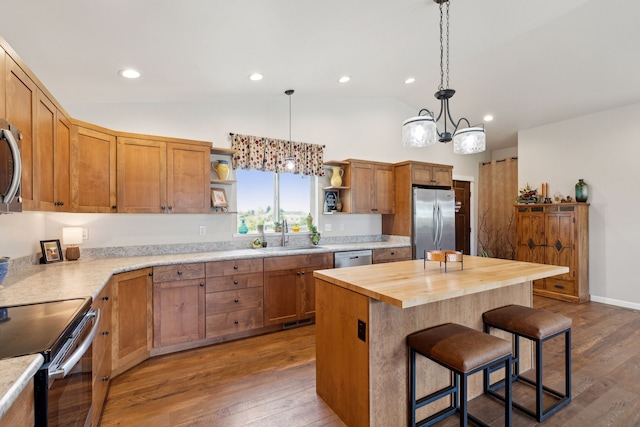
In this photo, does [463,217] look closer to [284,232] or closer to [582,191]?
[582,191]

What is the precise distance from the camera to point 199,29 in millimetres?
2264

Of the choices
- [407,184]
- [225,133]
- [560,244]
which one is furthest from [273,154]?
[560,244]

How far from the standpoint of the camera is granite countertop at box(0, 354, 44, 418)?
2.50 ft

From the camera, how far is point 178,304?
3.02 metres

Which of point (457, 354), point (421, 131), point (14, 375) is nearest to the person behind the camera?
point (14, 375)

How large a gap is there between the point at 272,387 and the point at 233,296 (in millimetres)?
1133

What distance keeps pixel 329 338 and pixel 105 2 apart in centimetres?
250

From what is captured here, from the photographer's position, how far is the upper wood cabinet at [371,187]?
457 centimetres

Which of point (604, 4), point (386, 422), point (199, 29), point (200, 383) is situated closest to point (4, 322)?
point (200, 383)

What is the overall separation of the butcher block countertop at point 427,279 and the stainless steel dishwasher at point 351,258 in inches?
56.3

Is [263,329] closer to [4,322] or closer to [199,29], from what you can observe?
[4,322]

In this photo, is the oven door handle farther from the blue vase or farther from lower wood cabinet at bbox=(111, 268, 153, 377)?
the blue vase

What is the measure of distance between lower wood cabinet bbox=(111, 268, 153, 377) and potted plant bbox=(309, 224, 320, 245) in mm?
2148

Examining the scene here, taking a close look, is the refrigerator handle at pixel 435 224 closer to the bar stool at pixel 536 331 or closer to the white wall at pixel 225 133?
the white wall at pixel 225 133
